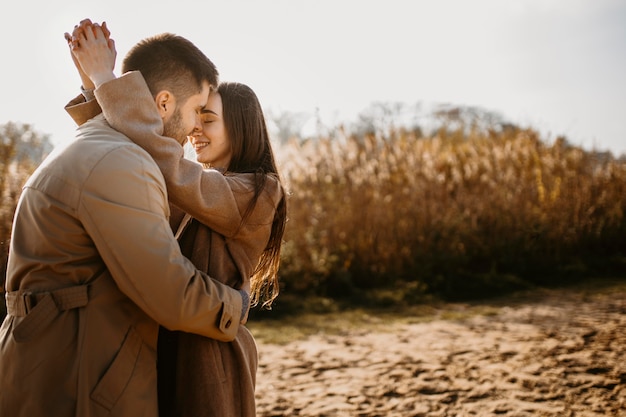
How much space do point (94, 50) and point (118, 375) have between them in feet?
3.32

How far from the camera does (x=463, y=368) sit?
13.8ft

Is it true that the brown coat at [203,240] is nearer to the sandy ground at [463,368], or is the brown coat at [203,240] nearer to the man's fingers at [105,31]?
the man's fingers at [105,31]

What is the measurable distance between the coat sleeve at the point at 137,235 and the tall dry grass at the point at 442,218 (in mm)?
5279

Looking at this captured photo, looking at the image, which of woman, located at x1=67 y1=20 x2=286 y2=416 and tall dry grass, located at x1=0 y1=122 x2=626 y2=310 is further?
tall dry grass, located at x1=0 y1=122 x2=626 y2=310

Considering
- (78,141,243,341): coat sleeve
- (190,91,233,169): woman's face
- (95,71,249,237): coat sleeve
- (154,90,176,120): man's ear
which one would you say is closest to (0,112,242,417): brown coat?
(78,141,243,341): coat sleeve

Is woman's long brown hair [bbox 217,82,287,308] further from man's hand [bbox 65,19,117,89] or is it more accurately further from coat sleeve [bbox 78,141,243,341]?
coat sleeve [bbox 78,141,243,341]

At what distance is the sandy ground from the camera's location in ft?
11.6

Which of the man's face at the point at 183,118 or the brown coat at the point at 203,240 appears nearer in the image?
the brown coat at the point at 203,240

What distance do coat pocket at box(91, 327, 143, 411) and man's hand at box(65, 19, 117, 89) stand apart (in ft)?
2.61

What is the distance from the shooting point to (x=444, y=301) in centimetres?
667

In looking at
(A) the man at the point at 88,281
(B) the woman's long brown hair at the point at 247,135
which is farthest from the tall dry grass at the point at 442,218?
(A) the man at the point at 88,281

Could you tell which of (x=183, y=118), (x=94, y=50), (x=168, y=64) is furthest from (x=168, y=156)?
(x=94, y=50)

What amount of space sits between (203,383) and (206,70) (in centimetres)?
105

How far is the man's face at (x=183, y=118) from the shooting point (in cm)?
190
